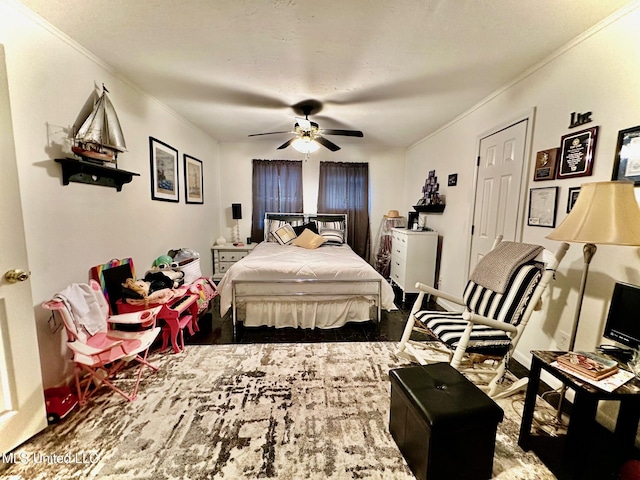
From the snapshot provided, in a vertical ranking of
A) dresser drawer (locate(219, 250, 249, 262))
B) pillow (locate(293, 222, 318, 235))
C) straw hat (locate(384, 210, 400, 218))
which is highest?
straw hat (locate(384, 210, 400, 218))

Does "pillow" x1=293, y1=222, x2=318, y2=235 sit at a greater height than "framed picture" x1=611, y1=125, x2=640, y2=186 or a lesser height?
lesser

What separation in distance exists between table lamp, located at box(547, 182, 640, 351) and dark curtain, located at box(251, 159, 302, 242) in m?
4.11

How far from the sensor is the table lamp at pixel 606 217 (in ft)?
4.34

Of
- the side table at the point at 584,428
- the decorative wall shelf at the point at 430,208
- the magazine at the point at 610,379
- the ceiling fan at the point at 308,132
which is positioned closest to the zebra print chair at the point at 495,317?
the side table at the point at 584,428

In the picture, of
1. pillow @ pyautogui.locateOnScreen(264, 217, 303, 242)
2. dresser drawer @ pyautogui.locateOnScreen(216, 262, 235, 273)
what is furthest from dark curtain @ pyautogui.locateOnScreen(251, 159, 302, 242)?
dresser drawer @ pyautogui.locateOnScreen(216, 262, 235, 273)

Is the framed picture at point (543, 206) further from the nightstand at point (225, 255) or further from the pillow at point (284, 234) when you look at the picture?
the nightstand at point (225, 255)

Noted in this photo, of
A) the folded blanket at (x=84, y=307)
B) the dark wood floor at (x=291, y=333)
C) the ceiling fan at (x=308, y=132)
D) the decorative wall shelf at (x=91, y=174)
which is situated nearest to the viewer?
the folded blanket at (x=84, y=307)

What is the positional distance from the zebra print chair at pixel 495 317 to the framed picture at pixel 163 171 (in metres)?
2.97

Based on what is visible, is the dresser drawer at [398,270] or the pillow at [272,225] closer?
the dresser drawer at [398,270]

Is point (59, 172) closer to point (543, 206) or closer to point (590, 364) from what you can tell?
point (590, 364)

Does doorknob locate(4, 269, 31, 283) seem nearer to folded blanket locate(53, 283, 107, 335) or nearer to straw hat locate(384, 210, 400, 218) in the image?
folded blanket locate(53, 283, 107, 335)

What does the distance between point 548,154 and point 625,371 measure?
1595 mm

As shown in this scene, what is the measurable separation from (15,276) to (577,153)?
138 inches

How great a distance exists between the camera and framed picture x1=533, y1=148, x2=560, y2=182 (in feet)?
6.88
